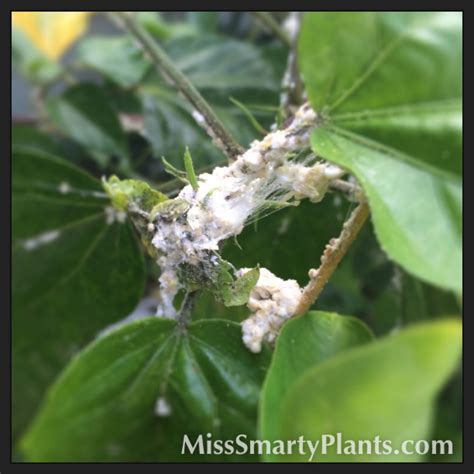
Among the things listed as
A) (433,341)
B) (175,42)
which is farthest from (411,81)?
(175,42)

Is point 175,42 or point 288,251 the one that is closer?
point 288,251

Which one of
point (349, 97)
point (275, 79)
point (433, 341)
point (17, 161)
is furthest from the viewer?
point (275, 79)

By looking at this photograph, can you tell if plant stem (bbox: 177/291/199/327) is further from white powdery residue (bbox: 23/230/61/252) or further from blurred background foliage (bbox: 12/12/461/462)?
white powdery residue (bbox: 23/230/61/252)

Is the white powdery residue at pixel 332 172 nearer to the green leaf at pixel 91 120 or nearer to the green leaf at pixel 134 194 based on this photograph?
the green leaf at pixel 134 194

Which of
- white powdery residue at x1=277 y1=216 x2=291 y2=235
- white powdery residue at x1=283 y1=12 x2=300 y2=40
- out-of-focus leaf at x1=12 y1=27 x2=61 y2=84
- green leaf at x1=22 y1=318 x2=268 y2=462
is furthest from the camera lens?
out-of-focus leaf at x1=12 y1=27 x2=61 y2=84

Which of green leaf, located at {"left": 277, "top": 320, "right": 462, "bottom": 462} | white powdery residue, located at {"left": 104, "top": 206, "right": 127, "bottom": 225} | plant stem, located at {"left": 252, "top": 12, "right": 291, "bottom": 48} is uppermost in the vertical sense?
plant stem, located at {"left": 252, "top": 12, "right": 291, "bottom": 48}

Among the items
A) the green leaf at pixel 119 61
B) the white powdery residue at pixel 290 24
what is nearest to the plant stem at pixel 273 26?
the white powdery residue at pixel 290 24

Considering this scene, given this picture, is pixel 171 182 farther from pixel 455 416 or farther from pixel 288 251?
pixel 455 416

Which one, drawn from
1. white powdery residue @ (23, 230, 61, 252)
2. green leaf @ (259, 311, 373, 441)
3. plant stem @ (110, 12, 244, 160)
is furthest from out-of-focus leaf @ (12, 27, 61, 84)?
green leaf @ (259, 311, 373, 441)
